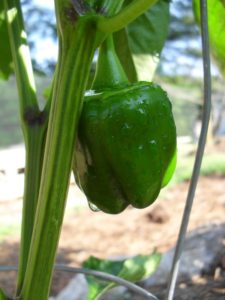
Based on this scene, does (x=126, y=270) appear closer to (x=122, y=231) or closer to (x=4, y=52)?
(x=4, y=52)

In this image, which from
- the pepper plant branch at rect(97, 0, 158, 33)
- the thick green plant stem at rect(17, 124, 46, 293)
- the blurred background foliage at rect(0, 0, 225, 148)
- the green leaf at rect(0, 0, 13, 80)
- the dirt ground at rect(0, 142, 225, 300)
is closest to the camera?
the pepper plant branch at rect(97, 0, 158, 33)

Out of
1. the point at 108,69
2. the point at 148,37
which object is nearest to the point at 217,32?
the point at 148,37

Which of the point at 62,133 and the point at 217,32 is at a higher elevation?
the point at 217,32

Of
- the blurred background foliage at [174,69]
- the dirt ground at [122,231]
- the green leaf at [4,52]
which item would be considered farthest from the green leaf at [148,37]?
the blurred background foliage at [174,69]

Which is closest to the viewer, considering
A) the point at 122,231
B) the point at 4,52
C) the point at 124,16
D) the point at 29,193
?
the point at 124,16

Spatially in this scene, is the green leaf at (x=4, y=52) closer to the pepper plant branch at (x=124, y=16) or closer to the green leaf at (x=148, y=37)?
the green leaf at (x=148, y=37)

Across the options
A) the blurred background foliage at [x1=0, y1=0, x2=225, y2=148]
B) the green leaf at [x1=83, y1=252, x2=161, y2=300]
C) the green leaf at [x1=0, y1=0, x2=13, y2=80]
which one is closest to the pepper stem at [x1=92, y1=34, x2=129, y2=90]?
the green leaf at [x1=0, y1=0, x2=13, y2=80]

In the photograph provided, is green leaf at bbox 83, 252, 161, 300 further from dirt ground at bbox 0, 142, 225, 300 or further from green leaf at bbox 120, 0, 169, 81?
dirt ground at bbox 0, 142, 225, 300

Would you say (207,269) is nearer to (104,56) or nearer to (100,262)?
(100,262)
